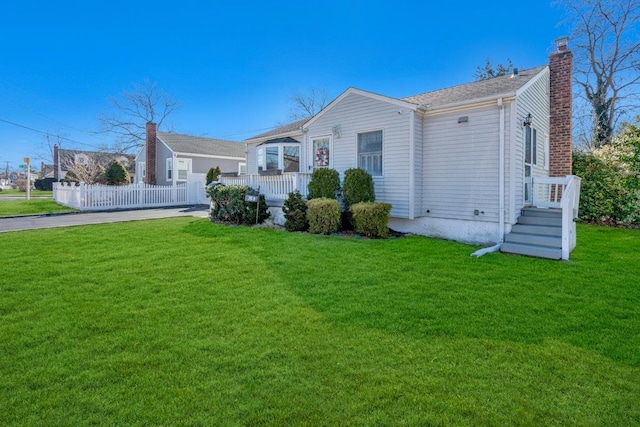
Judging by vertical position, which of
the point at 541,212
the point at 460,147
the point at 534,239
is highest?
the point at 460,147

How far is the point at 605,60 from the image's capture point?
1911cm

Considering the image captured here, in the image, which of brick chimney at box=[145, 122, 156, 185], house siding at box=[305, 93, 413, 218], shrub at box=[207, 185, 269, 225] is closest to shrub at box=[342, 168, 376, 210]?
house siding at box=[305, 93, 413, 218]

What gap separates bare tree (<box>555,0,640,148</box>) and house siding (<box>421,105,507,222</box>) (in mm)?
13597

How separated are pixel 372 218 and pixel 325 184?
2144 mm

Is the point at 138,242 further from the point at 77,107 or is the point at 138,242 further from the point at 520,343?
the point at 77,107

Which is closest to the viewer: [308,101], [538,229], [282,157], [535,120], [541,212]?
[538,229]

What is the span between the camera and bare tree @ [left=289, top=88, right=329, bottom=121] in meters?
34.1

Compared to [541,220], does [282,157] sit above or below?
above

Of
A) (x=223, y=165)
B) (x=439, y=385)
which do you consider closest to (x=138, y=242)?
(x=439, y=385)

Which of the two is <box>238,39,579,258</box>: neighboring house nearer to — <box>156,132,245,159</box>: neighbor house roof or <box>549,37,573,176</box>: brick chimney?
<box>549,37,573,176</box>: brick chimney

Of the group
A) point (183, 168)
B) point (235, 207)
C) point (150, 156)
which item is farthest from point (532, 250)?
point (150, 156)

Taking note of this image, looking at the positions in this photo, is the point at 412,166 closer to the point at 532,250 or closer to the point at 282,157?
the point at 532,250

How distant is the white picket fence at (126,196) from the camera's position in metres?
15.9

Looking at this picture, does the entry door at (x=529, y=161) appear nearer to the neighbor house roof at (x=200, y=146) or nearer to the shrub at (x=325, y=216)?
the shrub at (x=325, y=216)
